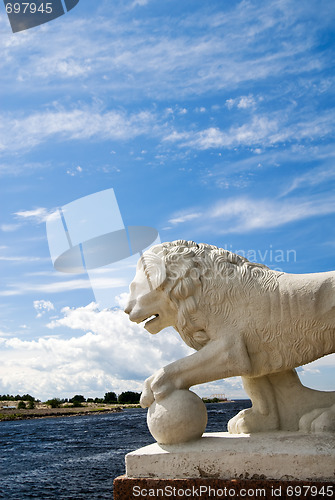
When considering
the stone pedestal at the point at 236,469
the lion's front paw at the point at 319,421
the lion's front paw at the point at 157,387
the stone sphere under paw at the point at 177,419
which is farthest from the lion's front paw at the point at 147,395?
the lion's front paw at the point at 319,421

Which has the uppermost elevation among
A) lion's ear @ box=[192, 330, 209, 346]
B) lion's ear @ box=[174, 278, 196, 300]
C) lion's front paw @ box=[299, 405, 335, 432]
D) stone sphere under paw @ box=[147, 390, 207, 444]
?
lion's ear @ box=[174, 278, 196, 300]

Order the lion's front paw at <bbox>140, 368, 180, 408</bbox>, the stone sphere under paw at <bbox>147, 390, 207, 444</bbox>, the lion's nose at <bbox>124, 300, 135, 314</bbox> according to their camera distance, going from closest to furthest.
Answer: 1. the stone sphere under paw at <bbox>147, 390, 207, 444</bbox>
2. the lion's front paw at <bbox>140, 368, 180, 408</bbox>
3. the lion's nose at <bbox>124, 300, 135, 314</bbox>

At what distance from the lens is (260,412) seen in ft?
12.5

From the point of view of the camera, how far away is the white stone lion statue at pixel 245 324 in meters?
3.58

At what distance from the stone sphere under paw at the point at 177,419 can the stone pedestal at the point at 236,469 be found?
0.23ft

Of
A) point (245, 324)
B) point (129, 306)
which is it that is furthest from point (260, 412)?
point (129, 306)

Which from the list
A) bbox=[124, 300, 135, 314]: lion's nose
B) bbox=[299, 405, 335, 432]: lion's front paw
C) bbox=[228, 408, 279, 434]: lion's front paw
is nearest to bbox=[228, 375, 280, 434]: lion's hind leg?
bbox=[228, 408, 279, 434]: lion's front paw

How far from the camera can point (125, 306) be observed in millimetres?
3980

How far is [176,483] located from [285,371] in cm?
119

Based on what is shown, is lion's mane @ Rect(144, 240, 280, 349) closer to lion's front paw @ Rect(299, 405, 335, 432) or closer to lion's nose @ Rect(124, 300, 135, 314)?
lion's nose @ Rect(124, 300, 135, 314)

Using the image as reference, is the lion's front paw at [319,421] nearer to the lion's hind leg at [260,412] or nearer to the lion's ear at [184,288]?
the lion's hind leg at [260,412]

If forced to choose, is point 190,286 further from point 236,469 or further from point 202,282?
point 236,469

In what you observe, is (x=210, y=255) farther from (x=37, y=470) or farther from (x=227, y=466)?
(x=37, y=470)

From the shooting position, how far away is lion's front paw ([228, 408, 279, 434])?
12.4 ft
